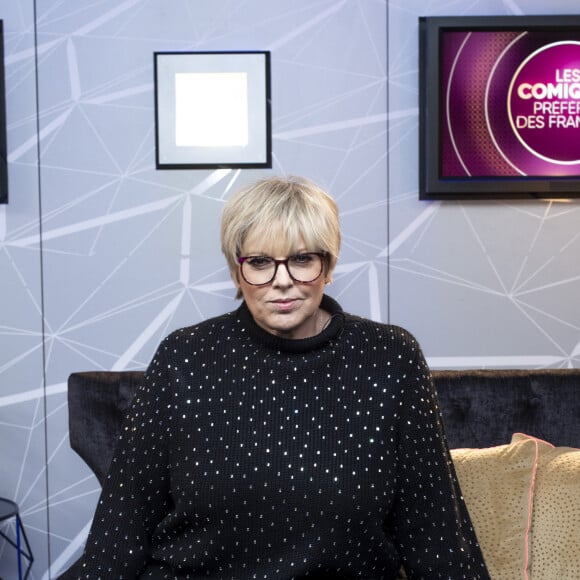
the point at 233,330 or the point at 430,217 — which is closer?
the point at 233,330

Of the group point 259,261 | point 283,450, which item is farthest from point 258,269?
point 283,450

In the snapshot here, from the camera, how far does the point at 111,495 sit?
5.07 ft

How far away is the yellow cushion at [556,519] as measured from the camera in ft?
6.04

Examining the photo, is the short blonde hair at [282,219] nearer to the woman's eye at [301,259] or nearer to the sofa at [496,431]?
the woman's eye at [301,259]

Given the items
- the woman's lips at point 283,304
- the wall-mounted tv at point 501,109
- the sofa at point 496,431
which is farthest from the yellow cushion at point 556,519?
the wall-mounted tv at point 501,109

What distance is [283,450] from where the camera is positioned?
152 cm

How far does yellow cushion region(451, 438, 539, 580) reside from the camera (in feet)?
6.18

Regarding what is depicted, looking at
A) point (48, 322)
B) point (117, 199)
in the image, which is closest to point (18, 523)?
point (48, 322)

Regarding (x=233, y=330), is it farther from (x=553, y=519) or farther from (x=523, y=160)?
(x=523, y=160)

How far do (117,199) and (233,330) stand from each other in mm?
1107

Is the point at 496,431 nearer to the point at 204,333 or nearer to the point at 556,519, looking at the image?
the point at 556,519

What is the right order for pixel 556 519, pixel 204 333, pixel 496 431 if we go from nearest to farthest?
pixel 204 333, pixel 556 519, pixel 496 431

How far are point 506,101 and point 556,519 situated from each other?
132 cm

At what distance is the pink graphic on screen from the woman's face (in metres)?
1.15
